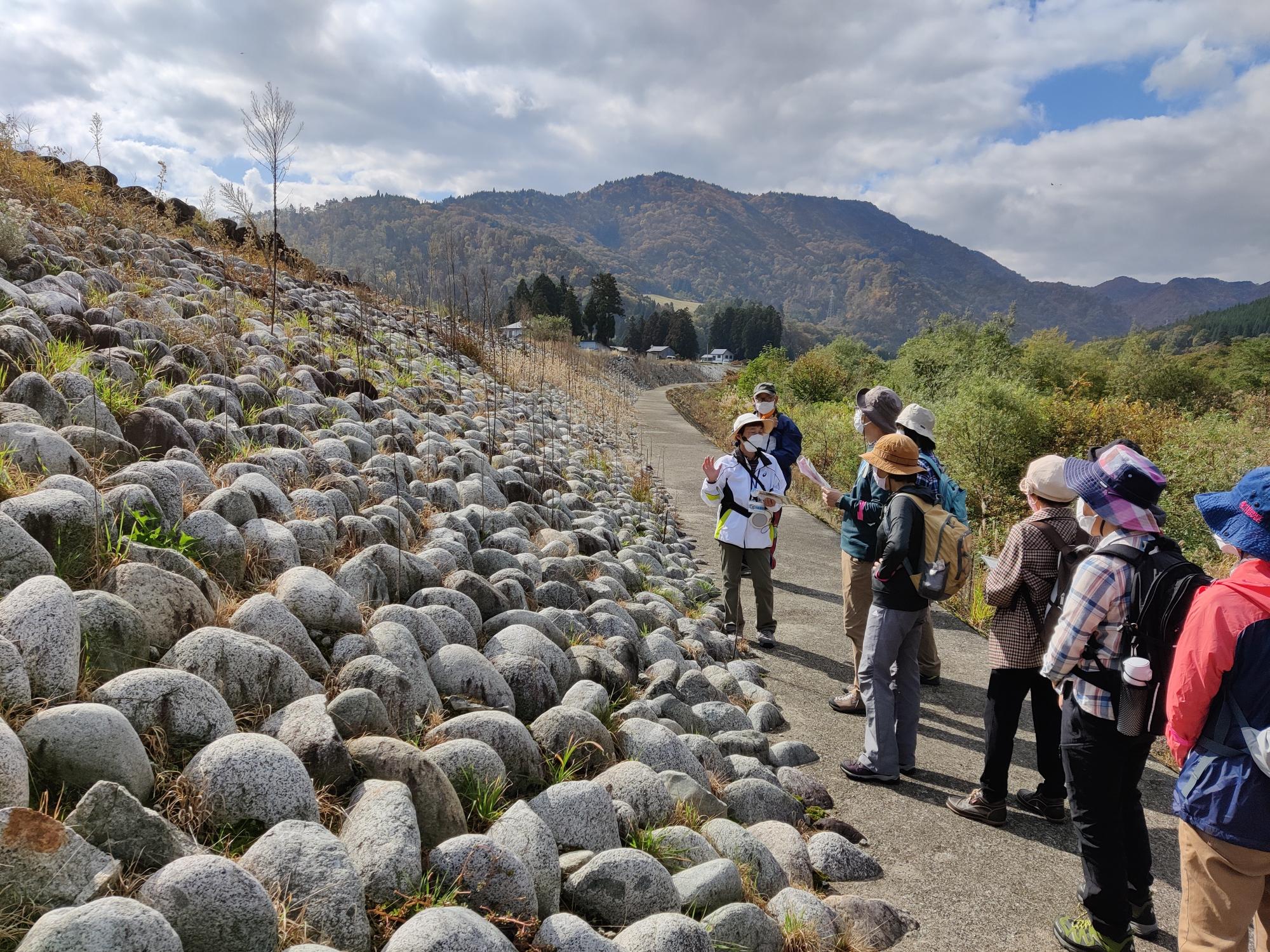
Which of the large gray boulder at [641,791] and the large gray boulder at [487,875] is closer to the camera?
the large gray boulder at [487,875]

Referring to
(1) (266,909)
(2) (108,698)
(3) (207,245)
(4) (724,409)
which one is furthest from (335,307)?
(4) (724,409)

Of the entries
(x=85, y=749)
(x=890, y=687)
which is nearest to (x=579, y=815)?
(x=85, y=749)

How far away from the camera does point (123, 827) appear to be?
5.24ft

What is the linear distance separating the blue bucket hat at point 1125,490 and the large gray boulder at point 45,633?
328cm

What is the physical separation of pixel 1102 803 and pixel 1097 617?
2.26ft

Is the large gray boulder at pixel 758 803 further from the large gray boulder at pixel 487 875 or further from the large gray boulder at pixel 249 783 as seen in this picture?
the large gray boulder at pixel 249 783

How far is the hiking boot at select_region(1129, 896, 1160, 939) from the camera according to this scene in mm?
2756

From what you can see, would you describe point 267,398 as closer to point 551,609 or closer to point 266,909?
point 551,609

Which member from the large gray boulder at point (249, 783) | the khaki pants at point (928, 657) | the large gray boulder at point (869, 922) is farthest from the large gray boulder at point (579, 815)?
the khaki pants at point (928, 657)

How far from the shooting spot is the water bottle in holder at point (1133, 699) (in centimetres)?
241

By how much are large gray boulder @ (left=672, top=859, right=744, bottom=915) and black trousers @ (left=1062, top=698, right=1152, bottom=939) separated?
51.7 inches

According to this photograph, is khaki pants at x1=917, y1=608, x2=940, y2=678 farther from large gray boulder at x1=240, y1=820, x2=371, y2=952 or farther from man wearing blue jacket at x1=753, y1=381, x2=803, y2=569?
large gray boulder at x1=240, y1=820, x2=371, y2=952

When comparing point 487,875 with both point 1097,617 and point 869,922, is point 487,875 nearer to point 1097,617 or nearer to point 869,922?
point 869,922

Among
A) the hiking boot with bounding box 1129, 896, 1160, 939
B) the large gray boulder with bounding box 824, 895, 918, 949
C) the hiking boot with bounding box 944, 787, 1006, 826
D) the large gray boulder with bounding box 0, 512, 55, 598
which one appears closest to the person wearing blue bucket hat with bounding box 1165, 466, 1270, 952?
the hiking boot with bounding box 1129, 896, 1160, 939
